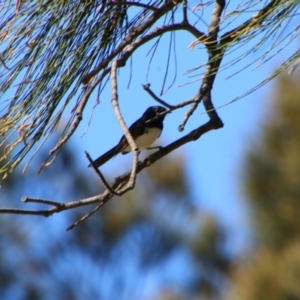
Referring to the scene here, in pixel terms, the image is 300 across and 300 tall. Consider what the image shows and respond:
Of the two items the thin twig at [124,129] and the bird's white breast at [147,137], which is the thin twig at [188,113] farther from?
the bird's white breast at [147,137]

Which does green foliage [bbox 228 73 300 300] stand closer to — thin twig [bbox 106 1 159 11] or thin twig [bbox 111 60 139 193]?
thin twig [bbox 106 1 159 11]

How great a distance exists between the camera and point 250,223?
9883 millimetres

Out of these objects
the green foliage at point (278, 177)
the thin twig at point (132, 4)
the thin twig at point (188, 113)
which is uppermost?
the thin twig at point (132, 4)

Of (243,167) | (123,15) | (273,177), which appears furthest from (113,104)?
(273,177)

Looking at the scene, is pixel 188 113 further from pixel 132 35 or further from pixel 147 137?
pixel 147 137

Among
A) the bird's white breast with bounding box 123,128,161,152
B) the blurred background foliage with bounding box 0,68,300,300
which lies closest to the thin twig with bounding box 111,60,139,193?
the bird's white breast with bounding box 123,128,161,152

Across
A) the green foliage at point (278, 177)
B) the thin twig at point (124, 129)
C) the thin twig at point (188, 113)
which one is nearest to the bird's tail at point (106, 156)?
the thin twig at point (188, 113)

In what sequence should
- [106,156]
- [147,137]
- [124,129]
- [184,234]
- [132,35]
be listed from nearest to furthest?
[124,129] < [132,35] < [106,156] < [147,137] < [184,234]

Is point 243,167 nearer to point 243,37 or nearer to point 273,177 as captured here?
point 273,177

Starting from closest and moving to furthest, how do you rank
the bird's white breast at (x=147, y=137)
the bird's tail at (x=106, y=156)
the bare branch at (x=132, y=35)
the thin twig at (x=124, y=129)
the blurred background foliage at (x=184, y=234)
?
the thin twig at (x=124, y=129)
the bare branch at (x=132, y=35)
the bird's tail at (x=106, y=156)
the bird's white breast at (x=147, y=137)
the blurred background foliage at (x=184, y=234)

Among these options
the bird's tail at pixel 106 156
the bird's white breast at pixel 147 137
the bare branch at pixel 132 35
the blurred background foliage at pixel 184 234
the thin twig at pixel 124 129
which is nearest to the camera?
the thin twig at pixel 124 129

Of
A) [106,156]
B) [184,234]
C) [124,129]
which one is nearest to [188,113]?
[124,129]

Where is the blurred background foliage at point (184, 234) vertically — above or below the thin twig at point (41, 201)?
below

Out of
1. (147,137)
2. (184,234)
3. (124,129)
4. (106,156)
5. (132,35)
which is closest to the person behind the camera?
(124,129)
